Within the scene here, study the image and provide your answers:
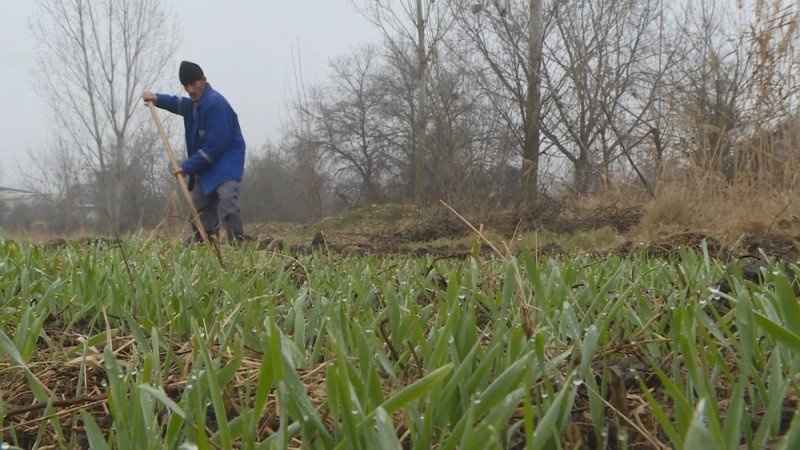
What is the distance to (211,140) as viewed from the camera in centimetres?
631

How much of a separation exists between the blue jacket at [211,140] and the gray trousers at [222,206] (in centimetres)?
Answer: 11

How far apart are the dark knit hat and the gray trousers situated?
109cm

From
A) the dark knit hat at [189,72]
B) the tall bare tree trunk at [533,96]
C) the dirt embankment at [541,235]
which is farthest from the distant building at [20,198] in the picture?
the dark knit hat at [189,72]

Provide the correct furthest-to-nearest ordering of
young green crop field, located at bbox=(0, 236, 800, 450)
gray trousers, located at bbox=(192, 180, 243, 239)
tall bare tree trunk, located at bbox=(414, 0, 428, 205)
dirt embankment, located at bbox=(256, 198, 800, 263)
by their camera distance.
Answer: tall bare tree trunk, located at bbox=(414, 0, 428, 205)
gray trousers, located at bbox=(192, 180, 243, 239)
dirt embankment, located at bbox=(256, 198, 800, 263)
young green crop field, located at bbox=(0, 236, 800, 450)

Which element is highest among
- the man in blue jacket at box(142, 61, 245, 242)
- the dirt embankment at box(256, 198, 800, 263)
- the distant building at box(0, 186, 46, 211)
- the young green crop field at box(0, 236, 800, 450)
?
the distant building at box(0, 186, 46, 211)

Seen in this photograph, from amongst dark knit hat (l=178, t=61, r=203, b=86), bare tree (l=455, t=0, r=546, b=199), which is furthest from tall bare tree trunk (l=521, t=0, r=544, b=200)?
dark knit hat (l=178, t=61, r=203, b=86)

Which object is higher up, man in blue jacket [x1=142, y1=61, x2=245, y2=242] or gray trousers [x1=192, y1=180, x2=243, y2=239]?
man in blue jacket [x1=142, y1=61, x2=245, y2=242]

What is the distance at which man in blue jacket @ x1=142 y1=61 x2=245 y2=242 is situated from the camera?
629 cm

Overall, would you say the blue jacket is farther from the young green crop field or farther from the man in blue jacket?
the young green crop field

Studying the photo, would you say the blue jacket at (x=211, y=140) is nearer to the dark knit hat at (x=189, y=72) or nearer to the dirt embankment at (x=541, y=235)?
the dark knit hat at (x=189, y=72)

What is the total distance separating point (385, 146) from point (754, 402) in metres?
33.9

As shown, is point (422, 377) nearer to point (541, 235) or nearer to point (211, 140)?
point (211, 140)

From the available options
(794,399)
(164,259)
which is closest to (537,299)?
(794,399)

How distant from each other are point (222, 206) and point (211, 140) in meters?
0.69
